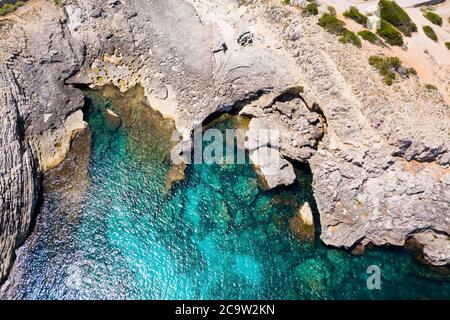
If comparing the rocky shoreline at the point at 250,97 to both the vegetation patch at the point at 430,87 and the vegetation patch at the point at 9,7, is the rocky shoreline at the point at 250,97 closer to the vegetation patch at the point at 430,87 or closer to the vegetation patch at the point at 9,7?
the vegetation patch at the point at 430,87

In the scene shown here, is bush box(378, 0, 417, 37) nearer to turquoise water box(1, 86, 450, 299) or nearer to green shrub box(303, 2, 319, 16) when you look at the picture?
green shrub box(303, 2, 319, 16)

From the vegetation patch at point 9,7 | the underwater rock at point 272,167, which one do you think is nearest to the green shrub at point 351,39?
the underwater rock at point 272,167

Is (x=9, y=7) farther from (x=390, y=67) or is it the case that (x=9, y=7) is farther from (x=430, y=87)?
(x=430, y=87)

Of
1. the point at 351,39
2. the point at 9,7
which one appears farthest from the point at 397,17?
the point at 9,7

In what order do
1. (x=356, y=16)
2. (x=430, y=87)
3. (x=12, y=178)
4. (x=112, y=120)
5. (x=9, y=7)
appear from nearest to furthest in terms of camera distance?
(x=12, y=178) < (x=430, y=87) < (x=356, y=16) < (x=112, y=120) < (x=9, y=7)

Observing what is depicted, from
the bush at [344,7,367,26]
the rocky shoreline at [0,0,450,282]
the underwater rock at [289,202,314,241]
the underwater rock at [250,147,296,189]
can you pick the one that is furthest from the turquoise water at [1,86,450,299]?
the bush at [344,7,367,26]
